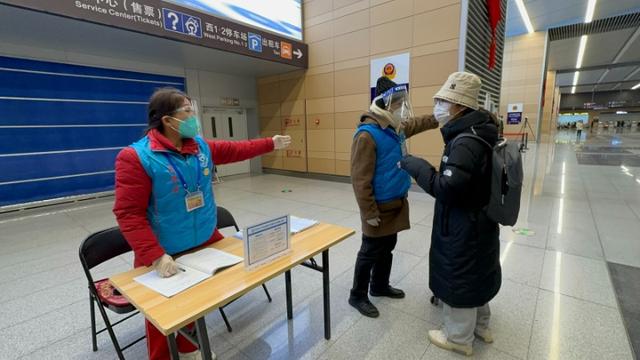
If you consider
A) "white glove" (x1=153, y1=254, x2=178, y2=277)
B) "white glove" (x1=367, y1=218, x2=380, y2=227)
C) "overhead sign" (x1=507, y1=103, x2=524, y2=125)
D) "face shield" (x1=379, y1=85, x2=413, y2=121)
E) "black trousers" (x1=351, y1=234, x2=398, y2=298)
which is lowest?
"black trousers" (x1=351, y1=234, x2=398, y2=298)

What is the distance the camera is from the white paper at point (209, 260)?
1.19m

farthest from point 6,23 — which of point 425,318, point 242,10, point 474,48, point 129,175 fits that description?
point 474,48

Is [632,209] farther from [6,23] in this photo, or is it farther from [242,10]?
[6,23]

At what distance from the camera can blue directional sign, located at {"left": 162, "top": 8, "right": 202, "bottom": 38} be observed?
4266 mm

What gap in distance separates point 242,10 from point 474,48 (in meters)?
4.21

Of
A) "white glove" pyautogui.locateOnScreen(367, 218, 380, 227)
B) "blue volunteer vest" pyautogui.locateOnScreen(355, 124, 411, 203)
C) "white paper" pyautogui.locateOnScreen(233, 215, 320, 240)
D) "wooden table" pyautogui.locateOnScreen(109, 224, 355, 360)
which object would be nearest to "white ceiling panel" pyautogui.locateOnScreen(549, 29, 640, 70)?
"blue volunteer vest" pyautogui.locateOnScreen(355, 124, 411, 203)

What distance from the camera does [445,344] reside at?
5.42 feet

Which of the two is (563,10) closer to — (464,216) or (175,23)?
(175,23)

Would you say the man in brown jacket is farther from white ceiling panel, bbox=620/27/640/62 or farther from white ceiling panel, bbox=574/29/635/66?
white ceiling panel, bbox=620/27/640/62

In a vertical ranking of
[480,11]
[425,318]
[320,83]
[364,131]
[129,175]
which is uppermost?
[480,11]

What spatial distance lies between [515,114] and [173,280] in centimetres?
1456

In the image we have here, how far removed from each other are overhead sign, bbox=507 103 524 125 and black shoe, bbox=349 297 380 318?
43.3ft

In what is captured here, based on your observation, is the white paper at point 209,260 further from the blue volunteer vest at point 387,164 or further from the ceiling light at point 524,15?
the ceiling light at point 524,15

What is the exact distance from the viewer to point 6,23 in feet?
12.4
